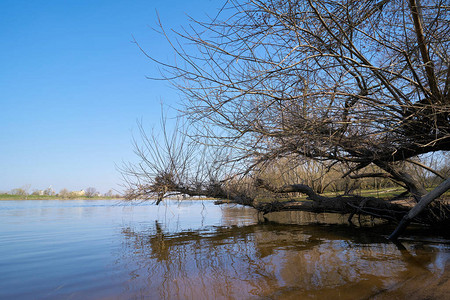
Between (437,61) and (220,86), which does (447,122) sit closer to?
(437,61)

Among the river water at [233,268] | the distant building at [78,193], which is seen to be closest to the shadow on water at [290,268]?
A: the river water at [233,268]

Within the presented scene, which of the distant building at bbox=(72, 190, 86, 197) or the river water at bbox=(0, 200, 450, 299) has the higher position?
the distant building at bbox=(72, 190, 86, 197)

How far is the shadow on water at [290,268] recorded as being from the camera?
9.51 ft

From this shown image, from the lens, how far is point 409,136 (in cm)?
461

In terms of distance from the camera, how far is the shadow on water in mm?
2898

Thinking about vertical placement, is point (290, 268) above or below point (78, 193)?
below

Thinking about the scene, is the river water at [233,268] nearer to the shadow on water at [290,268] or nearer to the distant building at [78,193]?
the shadow on water at [290,268]

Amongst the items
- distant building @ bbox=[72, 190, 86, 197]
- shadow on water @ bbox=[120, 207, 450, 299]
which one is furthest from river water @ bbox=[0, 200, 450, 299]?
distant building @ bbox=[72, 190, 86, 197]

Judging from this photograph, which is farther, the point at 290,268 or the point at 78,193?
the point at 78,193

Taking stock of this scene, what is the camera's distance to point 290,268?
3.75 meters

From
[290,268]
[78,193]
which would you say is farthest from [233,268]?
[78,193]

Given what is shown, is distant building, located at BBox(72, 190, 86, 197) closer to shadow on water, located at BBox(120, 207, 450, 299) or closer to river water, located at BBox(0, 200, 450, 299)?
river water, located at BBox(0, 200, 450, 299)

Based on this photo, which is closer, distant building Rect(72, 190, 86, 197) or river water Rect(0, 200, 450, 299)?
river water Rect(0, 200, 450, 299)

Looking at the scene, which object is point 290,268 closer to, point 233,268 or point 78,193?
point 233,268
